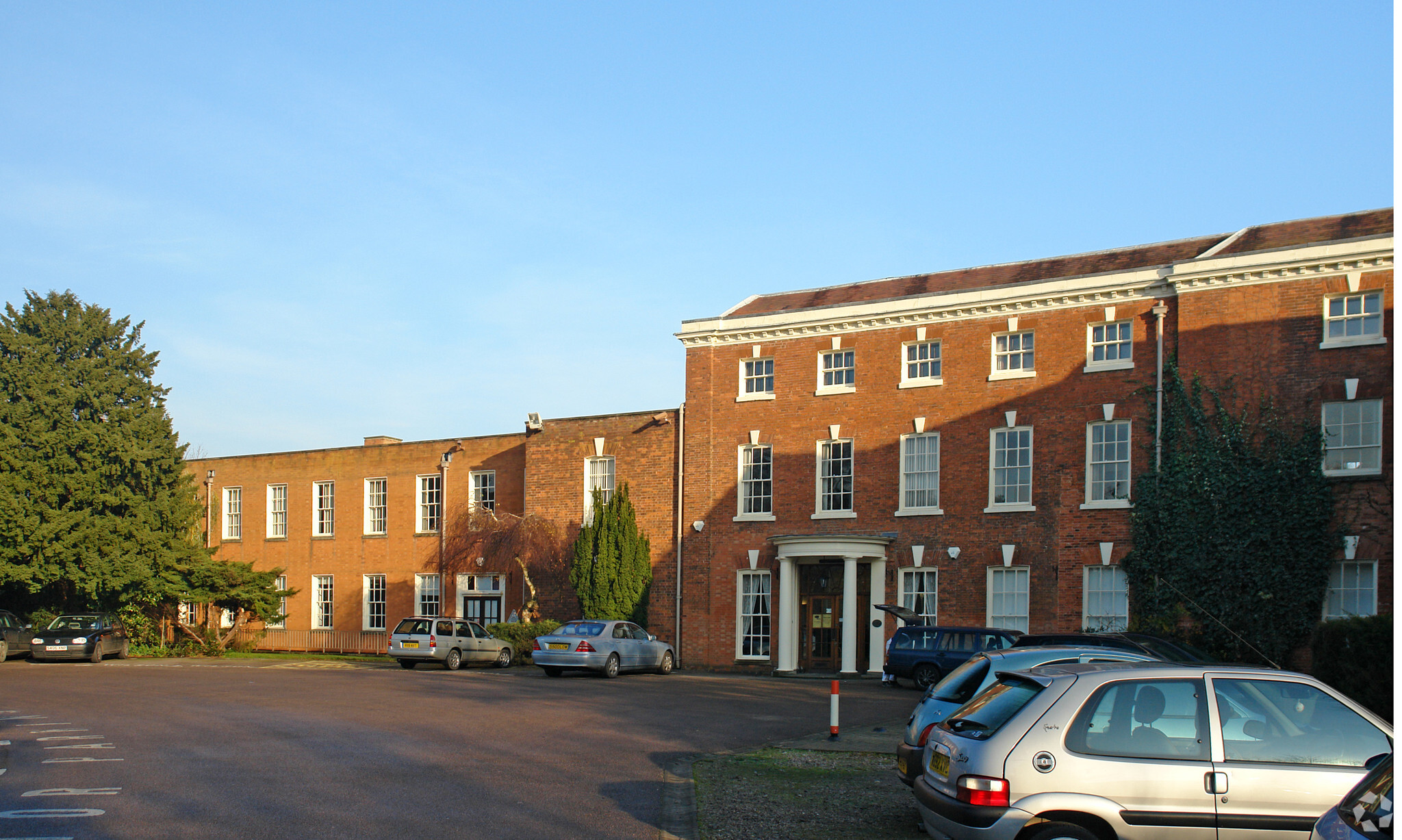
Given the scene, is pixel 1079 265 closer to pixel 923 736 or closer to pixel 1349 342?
pixel 1349 342

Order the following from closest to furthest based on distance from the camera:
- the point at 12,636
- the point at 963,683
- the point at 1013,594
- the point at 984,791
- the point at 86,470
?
1. the point at 984,791
2. the point at 963,683
3. the point at 1013,594
4. the point at 12,636
5. the point at 86,470

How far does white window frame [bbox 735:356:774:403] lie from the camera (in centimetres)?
3512

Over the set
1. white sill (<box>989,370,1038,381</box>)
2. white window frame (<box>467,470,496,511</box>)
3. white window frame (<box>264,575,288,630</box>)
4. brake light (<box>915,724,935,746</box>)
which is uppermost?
white sill (<box>989,370,1038,381</box>)

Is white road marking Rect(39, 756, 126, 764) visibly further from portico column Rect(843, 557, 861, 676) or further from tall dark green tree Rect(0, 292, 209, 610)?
tall dark green tree Rect(0, 292, 209, 610)

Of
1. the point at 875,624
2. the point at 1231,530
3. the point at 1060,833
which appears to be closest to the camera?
the point at 1060,833

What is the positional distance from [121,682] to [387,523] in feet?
57.5

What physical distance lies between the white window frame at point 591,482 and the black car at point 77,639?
1493cm

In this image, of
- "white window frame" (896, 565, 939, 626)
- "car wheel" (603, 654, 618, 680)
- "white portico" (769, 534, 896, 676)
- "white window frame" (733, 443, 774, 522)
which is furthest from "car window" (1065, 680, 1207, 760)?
"white window frame" (733, 443, 774, 522)

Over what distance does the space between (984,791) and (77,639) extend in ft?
115

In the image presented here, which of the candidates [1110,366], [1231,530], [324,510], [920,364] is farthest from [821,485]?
[324,510]

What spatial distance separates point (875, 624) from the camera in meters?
32.2

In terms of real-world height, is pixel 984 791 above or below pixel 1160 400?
below

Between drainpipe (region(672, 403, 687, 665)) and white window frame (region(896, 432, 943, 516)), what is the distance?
267 inches

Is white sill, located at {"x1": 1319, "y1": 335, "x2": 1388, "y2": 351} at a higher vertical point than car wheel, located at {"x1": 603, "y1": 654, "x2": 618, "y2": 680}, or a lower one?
higher
